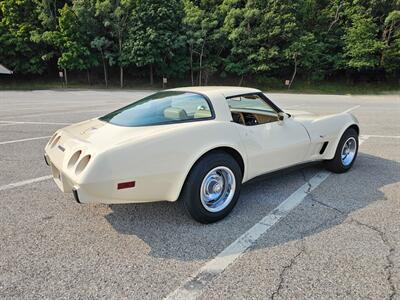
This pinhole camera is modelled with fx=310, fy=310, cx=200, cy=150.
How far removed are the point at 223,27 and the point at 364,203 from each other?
31254 millimetres

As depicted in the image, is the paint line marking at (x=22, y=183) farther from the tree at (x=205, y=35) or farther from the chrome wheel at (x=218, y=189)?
the tree at (x=205, y=35)

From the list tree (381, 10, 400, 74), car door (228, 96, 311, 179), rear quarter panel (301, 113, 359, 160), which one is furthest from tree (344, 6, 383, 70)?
car door (228, 96, 311, 179)

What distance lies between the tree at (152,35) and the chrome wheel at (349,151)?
2731cm

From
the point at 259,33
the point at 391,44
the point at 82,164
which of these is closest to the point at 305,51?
the point at 259,33

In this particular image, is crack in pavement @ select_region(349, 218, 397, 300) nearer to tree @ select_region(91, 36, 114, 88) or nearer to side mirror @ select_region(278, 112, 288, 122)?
side mirror @ select_region(278, 112, 288, 122)

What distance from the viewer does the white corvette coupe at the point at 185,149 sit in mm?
2580

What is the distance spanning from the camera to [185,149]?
2.80m

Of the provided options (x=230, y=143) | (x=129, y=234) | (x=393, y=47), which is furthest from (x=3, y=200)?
(x=393, y=47)

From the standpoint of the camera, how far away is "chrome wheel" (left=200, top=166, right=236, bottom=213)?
3037 mm

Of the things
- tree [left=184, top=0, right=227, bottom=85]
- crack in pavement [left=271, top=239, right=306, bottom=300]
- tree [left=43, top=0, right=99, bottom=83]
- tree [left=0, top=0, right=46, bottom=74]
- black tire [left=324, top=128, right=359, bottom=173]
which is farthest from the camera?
tree [left=184, top=0, right=227, bottom=85]

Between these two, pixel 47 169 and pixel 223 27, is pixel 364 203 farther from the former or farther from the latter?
pixel 223 27

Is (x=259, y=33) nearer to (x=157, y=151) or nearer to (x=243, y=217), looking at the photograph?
(x=243, y=217)

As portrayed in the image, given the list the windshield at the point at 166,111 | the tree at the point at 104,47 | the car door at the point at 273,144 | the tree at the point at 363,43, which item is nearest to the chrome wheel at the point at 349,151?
the car door at the point at 273,144

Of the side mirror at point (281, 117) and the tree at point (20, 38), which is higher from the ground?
the tree at point (20, 38)
